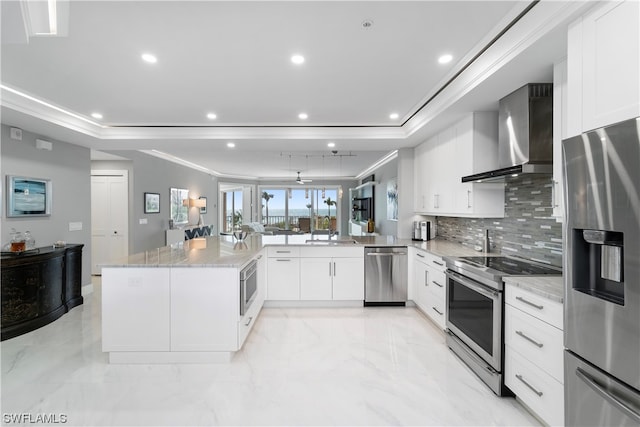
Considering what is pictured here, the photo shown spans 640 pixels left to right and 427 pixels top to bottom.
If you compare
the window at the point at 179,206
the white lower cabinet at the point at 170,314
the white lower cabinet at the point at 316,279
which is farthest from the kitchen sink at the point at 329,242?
the window at the point at 179,206

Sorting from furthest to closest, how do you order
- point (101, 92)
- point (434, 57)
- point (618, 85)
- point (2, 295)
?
1. point (2, 295)
2. point (101, 92)
3. point (434, 57)
4. point (618, 85)

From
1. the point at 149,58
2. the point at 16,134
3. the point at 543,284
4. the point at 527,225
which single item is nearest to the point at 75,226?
the point at 16,134

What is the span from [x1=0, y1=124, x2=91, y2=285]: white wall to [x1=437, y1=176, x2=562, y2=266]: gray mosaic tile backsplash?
5.57 m

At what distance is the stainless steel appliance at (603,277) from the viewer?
1.19m

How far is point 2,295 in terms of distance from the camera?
3186 millimetres

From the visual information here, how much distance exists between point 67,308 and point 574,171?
17.7 ft

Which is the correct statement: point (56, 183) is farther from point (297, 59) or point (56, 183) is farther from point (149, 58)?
point (297, 59)

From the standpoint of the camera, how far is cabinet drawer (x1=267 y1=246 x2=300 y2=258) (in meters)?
4.11

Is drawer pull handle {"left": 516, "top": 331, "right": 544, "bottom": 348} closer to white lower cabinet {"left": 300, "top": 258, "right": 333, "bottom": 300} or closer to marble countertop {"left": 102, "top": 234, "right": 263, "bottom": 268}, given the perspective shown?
marble countertop {"left": 102, "top": 234, "right": 263, "bottom": 268}

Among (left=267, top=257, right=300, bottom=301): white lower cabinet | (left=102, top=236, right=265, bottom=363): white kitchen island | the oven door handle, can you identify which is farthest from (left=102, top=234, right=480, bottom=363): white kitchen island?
the oven door handle

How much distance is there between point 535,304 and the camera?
1838mm

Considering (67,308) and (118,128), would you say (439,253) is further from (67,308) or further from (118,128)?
(67,308)

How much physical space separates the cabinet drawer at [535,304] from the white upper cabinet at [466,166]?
1209mm

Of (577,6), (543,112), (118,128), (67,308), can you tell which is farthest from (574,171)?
(67,308)
